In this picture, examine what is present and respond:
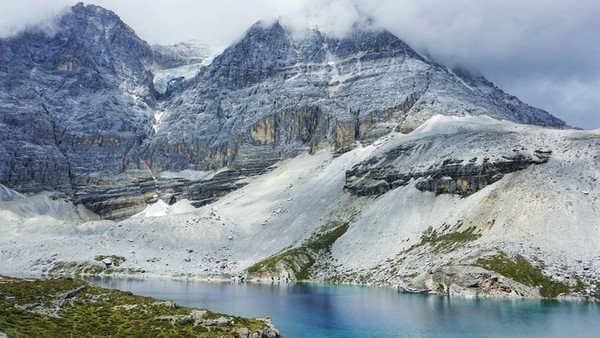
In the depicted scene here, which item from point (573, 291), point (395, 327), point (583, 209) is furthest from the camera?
point (583, 209)

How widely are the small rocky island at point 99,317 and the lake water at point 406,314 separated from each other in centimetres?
1211

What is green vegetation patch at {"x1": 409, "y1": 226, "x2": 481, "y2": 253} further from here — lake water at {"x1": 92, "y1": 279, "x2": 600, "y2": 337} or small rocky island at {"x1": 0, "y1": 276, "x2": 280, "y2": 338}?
small rocky island at {"x1": 0, "y1": 276, "x2": 280, "y2": 338}

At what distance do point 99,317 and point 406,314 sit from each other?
49.2 m

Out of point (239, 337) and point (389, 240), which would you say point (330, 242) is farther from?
point (239, 337)

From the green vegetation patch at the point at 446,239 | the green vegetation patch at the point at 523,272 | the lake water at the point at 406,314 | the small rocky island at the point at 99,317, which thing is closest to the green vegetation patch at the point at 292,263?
the green vegetation patch at the point at 446,239

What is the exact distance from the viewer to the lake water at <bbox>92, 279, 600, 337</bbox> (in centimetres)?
7175

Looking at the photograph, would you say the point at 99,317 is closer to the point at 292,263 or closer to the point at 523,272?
the point at 523,272

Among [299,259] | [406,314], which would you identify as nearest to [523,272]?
[406,314]

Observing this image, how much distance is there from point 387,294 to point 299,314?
42391 mm

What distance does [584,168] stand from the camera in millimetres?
168000

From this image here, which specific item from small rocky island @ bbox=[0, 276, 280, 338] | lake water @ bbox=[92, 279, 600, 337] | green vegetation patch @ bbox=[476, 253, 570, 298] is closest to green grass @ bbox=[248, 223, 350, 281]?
lake water @ bbox=[92, 279, 600, 337]

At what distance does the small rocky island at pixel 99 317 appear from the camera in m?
50.6

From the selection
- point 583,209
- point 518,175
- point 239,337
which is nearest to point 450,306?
point 239,337

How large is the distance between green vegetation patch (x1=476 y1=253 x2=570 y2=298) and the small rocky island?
7988cm
